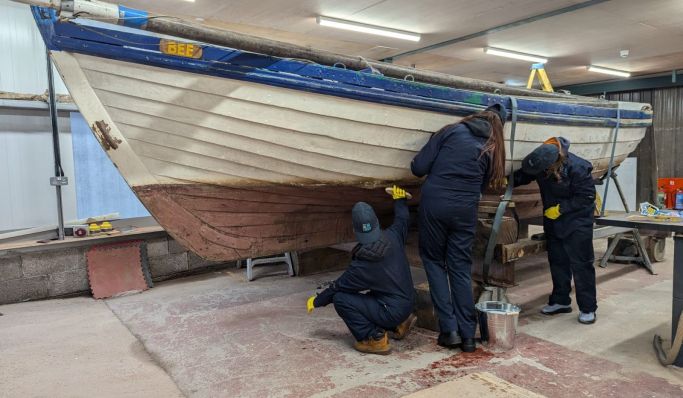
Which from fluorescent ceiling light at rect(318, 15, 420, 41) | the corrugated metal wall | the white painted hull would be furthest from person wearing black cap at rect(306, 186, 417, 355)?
the corrugated metal wall

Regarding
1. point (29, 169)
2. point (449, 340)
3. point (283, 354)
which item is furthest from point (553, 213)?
point (29, 169)

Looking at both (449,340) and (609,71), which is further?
(609,71)

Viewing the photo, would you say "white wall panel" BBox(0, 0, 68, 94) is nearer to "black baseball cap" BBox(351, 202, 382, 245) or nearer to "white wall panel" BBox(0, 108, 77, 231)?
"white wall panel" BBox(0, 108, 77, 231)

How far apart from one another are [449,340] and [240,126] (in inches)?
68.3

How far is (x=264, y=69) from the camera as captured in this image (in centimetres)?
256

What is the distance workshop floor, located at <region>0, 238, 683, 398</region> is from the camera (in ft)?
7.95

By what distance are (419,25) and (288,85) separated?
4119 millimetres

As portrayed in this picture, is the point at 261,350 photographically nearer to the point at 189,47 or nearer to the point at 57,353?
the point at 57,353

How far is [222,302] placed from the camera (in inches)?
156

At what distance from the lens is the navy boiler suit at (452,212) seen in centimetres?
282

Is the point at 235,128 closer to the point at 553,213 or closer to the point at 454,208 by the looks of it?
the point at 454,208

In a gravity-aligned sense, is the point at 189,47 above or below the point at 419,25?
below

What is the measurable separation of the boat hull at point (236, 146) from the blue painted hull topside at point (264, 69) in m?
0.05

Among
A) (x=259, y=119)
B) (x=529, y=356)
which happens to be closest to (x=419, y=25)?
(x=259, y=119)
